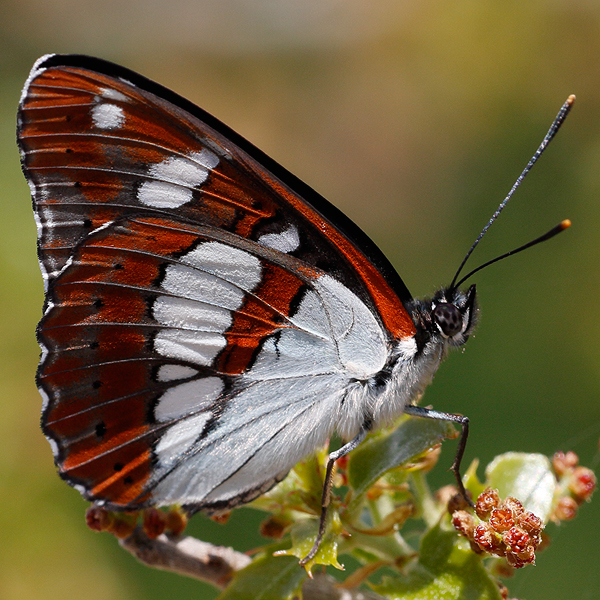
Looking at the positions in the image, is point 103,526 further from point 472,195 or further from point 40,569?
point 472,195

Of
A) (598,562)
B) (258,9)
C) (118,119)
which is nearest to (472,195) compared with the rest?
(598,562)

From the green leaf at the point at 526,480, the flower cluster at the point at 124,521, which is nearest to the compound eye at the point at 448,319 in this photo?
the green leaf at the point at 526,480

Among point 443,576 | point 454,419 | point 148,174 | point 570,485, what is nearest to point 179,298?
point 148,174

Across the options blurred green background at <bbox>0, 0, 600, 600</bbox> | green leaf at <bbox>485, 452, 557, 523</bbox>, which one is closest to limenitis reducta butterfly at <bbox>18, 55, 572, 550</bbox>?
green leaf at <bbox>485, 452, 557, 523</bbox>

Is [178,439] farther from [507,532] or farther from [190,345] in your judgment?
[507,532]

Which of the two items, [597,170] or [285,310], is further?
[597,170]

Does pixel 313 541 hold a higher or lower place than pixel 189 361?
lower
